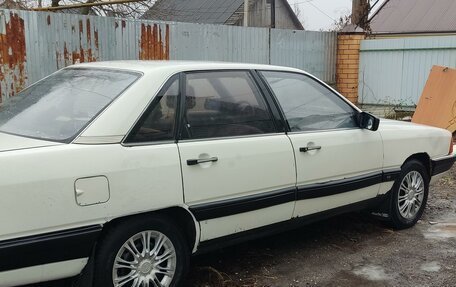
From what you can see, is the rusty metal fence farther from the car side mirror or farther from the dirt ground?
the car side mirror

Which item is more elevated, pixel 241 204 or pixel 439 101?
pixel 439 101

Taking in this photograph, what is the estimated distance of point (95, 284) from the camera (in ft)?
9.38

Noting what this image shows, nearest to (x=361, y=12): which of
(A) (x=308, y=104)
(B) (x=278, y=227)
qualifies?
(A) (x=308, y=104)

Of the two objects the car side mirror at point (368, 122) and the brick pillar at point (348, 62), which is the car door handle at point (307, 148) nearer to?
the car side mirror at point (368, 122)

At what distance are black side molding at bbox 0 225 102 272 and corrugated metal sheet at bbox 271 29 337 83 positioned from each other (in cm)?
776

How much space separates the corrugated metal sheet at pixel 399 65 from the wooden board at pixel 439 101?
116 centimetres

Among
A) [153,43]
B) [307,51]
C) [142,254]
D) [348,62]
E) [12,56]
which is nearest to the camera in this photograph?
[142,254]

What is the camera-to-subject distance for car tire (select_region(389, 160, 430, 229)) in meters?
4.73

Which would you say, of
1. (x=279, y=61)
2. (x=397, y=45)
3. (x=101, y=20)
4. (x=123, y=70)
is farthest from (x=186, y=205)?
(x=397, y=45)

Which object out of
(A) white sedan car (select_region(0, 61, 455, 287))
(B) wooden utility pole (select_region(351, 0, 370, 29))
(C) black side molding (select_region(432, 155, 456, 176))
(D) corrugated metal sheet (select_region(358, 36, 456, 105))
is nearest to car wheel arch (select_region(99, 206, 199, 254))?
(A) white sedan car (select_region(0, 61, 455, 287))

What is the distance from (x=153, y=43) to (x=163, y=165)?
5642 millimetres

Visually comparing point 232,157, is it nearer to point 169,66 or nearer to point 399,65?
point 169,66

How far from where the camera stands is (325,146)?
395 cm

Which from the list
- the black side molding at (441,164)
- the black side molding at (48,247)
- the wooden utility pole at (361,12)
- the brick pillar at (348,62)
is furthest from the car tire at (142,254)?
the wooden utility pole at (361,12)
